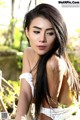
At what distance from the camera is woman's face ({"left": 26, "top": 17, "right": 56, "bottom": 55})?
5.46 feet

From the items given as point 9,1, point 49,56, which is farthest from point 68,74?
point 9,1

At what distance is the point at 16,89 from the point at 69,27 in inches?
20.7

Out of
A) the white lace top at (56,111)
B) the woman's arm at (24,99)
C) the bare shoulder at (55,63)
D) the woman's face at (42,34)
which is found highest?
the woman's face at (42,34)

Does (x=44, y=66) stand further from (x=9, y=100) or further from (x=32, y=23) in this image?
(x=9, y=100)

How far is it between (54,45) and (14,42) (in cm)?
47

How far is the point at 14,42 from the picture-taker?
210cm

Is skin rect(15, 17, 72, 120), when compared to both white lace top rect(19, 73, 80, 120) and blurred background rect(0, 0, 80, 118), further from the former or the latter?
blurred background rect(0, 0, 80, 118)

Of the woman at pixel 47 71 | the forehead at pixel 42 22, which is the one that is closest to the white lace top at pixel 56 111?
the woman at pixel 47 71

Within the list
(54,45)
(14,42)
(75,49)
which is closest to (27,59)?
(54,45)

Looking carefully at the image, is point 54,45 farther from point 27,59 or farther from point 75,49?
point 75,49

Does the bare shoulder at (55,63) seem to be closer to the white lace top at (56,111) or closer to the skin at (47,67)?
the skin at (47,67)

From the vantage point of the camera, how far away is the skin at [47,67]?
165cm

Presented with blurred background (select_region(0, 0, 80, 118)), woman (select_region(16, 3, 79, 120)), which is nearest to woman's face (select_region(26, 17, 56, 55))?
woman (select_region(16, 3, 79, 120))

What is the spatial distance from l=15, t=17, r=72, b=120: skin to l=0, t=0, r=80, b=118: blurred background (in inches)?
11.3
